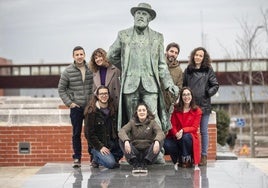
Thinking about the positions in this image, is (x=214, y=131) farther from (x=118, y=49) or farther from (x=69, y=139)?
(x=118, y=49)

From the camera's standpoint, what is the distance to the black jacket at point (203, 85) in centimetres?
1095

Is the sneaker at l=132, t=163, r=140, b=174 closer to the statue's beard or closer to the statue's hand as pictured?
the statue's hand

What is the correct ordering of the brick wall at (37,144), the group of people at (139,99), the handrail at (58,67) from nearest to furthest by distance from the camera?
the group of people at (139,99) < the brick wall at (37,144) < the handrail at (58,67)

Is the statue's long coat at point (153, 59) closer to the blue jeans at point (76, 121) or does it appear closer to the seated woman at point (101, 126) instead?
the seated woman at point (101, 126)

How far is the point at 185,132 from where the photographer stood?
10414 millimetres

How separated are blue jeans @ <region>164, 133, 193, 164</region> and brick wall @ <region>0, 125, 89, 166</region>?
3.44 meters

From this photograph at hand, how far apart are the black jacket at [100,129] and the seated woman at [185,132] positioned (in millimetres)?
890

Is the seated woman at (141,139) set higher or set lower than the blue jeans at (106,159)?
higher

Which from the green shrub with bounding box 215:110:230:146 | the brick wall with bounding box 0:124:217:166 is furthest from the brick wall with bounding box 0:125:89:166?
the green shrub with bounding box 215:110:230:146

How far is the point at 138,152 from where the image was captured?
31.6ft

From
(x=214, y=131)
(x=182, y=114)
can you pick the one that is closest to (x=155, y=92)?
(x=182, y=114)

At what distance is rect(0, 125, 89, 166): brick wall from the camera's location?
1376cm

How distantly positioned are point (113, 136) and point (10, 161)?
4136mm

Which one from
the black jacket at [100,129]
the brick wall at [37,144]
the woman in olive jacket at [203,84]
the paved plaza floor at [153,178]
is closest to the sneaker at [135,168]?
the paved plaza floor at [153,178]
